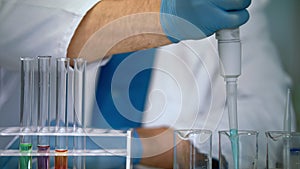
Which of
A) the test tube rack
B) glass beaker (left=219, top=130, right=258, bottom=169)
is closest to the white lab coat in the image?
glass beaker (left=219, top=130, right=258, bottom=169)

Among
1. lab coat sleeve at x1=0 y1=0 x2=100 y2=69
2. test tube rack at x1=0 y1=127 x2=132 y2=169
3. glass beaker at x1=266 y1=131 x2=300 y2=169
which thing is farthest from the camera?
lab coat sleeve at x1=0 y1=0 x2=100 y2=69

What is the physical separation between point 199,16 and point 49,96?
0.45 meters

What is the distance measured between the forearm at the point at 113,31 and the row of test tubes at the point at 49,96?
14 centimetres

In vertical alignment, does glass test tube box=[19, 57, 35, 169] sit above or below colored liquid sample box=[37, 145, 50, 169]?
above

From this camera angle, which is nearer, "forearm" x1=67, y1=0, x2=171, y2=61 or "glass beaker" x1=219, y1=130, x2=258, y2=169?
"glass beaker" x1=219, y1=130, x2=258, y2=169

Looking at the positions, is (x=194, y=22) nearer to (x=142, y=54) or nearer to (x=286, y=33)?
(x=142, y=54)

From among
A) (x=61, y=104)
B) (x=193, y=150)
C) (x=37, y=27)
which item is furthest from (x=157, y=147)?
(x=37, y=27)

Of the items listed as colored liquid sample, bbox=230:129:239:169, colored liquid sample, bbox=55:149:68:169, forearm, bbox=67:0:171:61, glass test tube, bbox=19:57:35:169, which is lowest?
colored liquid sample, bbox=55:149:68:169

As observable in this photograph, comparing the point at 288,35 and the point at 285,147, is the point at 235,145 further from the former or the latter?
the point at 288,35

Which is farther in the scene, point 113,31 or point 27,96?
point 113,31

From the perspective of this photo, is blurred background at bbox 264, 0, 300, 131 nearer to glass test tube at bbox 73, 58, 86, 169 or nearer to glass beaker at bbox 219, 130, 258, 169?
glass beaker at bbox 219, 130, 258, 169

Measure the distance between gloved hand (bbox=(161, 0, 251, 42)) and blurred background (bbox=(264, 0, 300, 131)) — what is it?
0.89 feet

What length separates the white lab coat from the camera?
1491mm

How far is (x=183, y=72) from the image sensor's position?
60.5 inches
